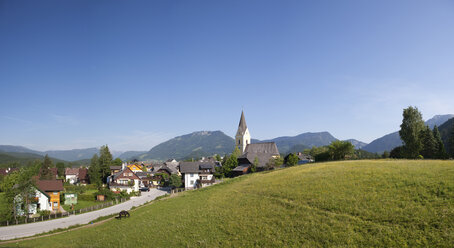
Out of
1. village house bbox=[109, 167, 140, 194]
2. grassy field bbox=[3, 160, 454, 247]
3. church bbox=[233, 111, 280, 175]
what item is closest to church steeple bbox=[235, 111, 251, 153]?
church bbox=[233, 111, 280, 175]

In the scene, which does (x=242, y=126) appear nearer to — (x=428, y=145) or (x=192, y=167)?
(x=192, y=167)

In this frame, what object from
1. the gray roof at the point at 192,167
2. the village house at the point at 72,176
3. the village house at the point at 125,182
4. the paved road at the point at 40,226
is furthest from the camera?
the village house at the point at 72,176

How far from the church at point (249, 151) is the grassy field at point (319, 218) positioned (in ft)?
127

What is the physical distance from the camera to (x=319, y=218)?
19.2 m

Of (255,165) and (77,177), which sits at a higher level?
(255,165)

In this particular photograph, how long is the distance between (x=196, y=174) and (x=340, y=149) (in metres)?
46.3

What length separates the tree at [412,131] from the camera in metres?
57.2

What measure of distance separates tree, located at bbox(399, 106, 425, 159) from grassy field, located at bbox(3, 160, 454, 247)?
134 ft

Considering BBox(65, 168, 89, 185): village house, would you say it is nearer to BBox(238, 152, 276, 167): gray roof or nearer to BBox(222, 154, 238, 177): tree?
BBox(222, 154, 238, 177): tree

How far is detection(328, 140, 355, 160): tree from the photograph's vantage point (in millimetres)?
55003

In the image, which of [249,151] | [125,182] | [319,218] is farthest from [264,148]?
[319,218]

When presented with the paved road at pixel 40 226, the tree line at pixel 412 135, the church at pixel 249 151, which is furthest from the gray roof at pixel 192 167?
the tree line at pixel 412 135

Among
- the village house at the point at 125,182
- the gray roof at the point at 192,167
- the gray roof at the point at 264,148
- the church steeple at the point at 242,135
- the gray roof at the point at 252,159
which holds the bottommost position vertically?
the village house at the point at 125,182

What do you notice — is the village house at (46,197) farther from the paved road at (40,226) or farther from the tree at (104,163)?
the tree at (104,163)
